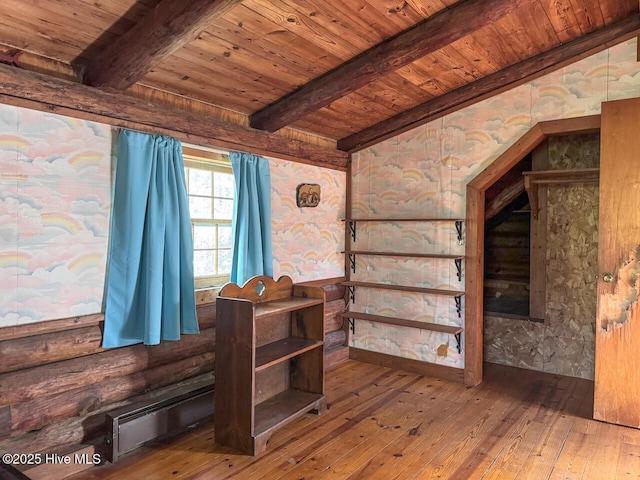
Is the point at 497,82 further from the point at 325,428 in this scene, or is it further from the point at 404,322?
the point at 325,428

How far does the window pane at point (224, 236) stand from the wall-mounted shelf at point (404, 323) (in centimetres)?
180

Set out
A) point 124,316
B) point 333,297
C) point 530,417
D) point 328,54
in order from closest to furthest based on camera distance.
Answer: point 124,316, point 328,54, point 530,417, point 333,297

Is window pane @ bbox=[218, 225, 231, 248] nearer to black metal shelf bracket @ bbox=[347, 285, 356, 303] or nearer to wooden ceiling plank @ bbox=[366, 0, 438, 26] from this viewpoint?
black metal shelf bracket @ bbox=[347, 285, 356, 303]

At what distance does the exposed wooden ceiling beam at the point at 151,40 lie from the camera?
2.31 metres

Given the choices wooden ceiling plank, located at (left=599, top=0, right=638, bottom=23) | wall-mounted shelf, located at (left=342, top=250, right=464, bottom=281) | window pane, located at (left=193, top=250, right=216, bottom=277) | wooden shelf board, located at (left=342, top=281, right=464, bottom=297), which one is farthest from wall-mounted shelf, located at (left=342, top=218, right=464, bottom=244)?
wooden ceiling plank, located at (left=599, top=0, right=638, bottom=23)

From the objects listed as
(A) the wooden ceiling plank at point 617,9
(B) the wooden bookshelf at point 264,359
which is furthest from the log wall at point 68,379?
(A) the wooden ceiling plank at point 617,9

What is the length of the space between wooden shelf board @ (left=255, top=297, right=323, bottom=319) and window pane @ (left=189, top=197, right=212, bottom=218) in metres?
0.92

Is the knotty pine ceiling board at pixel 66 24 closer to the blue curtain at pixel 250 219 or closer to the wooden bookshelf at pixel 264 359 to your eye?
the blue curtain at pixel 250 219

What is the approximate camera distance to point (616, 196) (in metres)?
3.45

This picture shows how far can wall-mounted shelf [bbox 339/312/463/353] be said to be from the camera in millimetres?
4336

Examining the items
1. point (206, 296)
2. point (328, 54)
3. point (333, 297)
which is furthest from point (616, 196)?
point (206, 296)

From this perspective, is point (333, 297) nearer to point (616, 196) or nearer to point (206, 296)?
point (206, 296)

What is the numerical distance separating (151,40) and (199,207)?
1.44m

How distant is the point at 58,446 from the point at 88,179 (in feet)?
5.36
